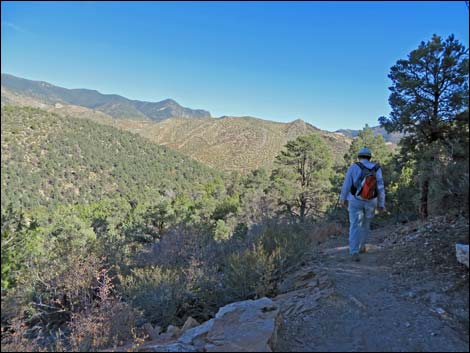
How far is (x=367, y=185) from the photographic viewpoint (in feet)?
16.8

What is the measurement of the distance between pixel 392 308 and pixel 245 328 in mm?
1748

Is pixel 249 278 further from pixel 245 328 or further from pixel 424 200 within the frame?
pixel 424 200

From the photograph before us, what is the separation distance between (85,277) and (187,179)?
6407 centimetres

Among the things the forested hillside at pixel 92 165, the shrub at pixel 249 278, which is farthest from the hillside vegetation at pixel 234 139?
the shrub at pixel 249 278

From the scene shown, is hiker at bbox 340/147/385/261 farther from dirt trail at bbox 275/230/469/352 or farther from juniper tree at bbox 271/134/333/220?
juniper tree at bbox 271/134/333/220

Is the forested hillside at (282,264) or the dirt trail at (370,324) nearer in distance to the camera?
the dirt trail at (370,324)

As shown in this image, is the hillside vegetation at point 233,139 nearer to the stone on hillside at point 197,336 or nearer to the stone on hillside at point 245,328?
the stone on hillside at point 245,328

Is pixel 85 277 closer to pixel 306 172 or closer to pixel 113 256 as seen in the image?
pixel 113 256

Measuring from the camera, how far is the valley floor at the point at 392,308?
118 inches

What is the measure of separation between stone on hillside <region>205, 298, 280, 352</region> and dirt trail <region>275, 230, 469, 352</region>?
0.66 feet

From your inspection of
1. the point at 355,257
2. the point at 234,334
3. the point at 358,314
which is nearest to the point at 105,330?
the point at 234,334

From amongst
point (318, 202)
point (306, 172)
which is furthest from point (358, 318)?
point (306, 172)

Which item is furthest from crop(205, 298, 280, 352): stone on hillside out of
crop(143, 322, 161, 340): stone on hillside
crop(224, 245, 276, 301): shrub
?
crop(224, 245, 276, 301): shrub

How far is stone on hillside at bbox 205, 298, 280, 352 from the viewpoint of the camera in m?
2.84
